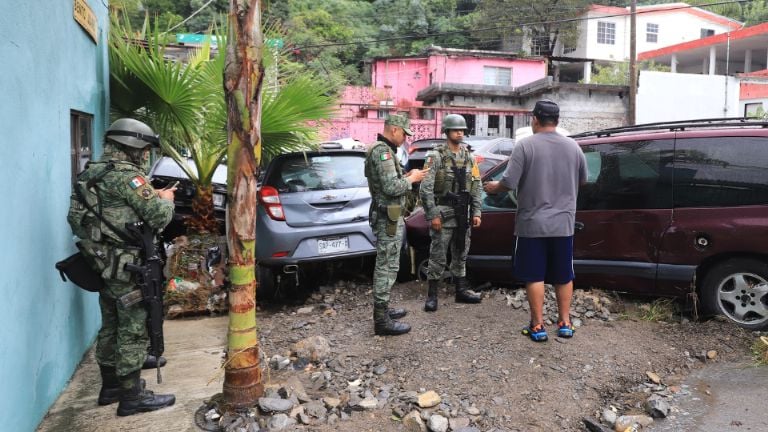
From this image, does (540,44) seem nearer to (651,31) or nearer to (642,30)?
(642,30)

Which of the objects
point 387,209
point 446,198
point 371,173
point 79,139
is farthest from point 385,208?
point 79,139

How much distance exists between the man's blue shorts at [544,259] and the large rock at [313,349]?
1528mm

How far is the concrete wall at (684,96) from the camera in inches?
791

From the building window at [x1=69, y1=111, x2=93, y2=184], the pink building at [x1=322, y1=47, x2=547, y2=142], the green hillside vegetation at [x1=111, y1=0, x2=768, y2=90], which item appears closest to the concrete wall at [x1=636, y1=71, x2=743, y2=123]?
the pink building at [x1=322, y1=47, x2=547, y2=142]

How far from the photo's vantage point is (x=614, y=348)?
12.4 feet

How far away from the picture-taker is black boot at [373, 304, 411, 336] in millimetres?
4117

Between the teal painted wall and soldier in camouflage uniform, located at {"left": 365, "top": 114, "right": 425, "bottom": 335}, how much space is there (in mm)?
2138

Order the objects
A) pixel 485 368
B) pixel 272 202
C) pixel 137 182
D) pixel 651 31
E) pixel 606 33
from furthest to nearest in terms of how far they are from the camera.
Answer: pixel 651 31, pixel 606 33, pixel 272 202, pixel 485 368, pixel 137 182

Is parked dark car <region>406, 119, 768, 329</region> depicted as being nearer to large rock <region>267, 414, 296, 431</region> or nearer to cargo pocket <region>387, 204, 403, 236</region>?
cargo pocket <region>387, 204, 403, 236</region>

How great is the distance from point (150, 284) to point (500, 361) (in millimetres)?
2309

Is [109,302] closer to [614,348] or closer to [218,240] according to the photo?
[218,240]

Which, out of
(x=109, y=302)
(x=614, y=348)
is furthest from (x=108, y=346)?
(x=614, y=348)

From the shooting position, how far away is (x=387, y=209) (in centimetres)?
410

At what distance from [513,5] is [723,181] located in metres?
33.3
